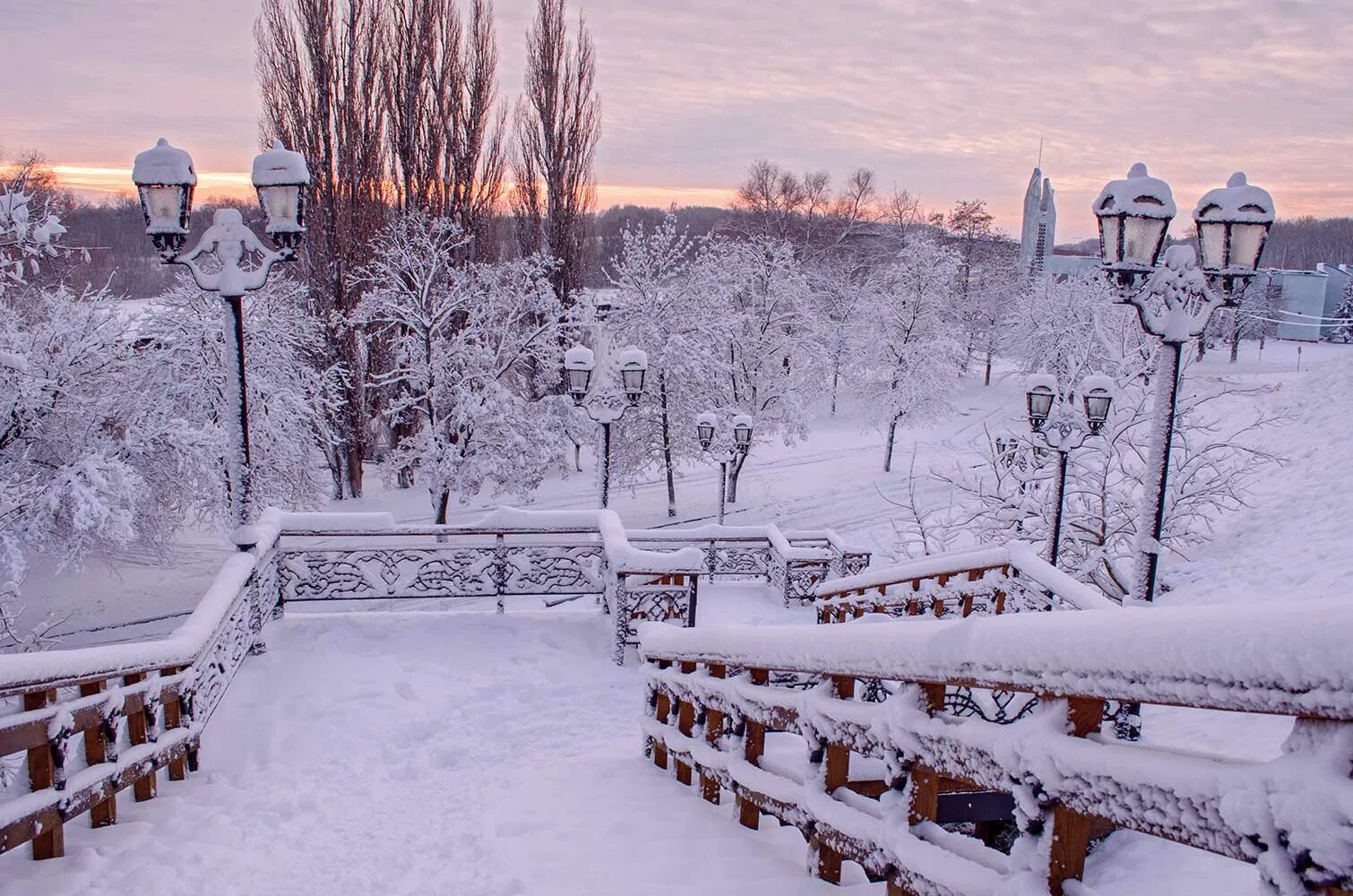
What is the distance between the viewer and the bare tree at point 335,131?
24922 mm

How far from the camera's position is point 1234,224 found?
6477 millimetres

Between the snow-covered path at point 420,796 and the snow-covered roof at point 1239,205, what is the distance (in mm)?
5817

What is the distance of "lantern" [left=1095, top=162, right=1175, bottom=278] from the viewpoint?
655 cm

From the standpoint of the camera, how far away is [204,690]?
573cm

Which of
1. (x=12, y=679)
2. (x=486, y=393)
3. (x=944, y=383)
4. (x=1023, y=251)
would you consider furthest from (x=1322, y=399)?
(x=1023, y=251)

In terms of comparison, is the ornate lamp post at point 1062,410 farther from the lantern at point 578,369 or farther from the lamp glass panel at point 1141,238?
the lantern at point 578,369

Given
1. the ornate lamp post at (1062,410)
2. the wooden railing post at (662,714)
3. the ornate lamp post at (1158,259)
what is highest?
the ornate lamp post at (1158,259)

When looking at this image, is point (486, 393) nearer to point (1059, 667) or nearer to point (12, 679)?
point (12, 679)

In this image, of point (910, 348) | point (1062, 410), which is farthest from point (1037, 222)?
point (1062, 410)

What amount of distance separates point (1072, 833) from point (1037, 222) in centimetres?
7701

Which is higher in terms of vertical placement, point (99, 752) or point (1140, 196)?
A: point (1140, 196)

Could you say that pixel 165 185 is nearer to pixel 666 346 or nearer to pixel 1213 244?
pixel 1213 244

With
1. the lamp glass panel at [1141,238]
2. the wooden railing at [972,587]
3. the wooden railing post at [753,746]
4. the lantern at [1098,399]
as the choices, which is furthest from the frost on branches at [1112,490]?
the wooden railing post at [753,746]

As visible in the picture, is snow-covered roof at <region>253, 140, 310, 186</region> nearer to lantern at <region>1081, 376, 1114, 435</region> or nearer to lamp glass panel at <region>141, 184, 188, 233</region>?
lamp glass panel at <region>141, 184, 188, 233</region>
